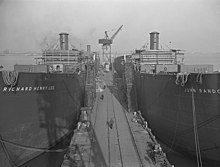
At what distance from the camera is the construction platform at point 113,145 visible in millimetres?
9938

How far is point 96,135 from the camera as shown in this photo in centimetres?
1345

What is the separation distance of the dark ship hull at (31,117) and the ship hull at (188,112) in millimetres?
7014

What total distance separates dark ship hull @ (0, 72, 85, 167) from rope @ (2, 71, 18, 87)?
5.2 inches

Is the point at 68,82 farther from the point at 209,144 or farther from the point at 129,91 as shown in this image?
the point at 209,144

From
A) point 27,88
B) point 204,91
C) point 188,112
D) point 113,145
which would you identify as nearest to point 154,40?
point 188,112

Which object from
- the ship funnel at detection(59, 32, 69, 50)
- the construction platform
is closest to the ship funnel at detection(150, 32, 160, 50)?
the ship funnel at detection(59, 32, 69, 50)

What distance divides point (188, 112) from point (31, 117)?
8.76 meters

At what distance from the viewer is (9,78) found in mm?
10562

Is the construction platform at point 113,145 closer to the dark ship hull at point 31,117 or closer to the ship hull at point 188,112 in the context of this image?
the ship hull at point 188,112

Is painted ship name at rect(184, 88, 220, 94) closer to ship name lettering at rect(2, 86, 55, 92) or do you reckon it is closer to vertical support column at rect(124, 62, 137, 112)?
vertical support column at rect(124, 62, 137, 112)

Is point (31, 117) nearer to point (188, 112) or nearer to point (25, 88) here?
→ point (25, 88)

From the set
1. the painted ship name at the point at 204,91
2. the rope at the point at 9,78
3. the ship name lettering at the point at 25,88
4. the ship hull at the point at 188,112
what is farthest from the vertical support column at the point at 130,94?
the rope at the point at 9,78

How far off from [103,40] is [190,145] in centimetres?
7082

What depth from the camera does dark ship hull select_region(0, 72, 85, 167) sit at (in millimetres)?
10680
